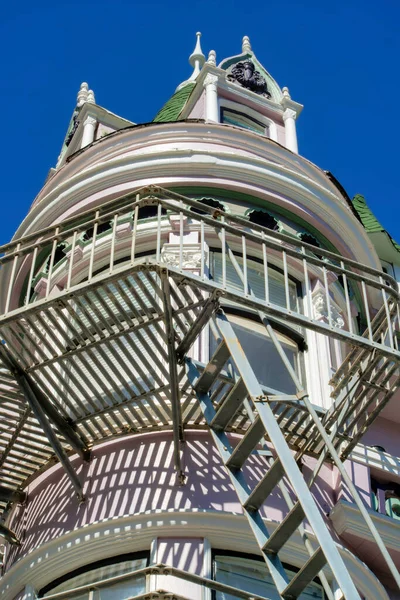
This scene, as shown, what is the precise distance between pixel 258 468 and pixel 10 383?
2440 mm

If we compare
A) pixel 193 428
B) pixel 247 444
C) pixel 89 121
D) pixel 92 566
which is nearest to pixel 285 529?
pixel 247 444

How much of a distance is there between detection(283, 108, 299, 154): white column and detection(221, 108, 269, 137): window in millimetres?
318

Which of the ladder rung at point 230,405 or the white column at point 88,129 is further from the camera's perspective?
the white column at point 88,129

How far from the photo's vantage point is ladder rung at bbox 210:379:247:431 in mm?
9977

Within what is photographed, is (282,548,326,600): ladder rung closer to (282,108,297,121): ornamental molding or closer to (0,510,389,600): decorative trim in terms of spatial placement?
(0,510,389,600): decorative trim

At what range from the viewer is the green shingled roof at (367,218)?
761 inches

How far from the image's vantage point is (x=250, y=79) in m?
18.8

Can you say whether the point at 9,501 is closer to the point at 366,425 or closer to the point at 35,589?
the point at 35,589

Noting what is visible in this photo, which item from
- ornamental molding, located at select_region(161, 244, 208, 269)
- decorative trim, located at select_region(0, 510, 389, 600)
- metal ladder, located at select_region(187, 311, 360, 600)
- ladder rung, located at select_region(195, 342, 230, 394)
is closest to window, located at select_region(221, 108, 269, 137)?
ornamental molding, located at select_region(161, 244, 208, 269)

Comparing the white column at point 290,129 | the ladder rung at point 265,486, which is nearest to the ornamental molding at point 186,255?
the ladder rung at point 265,486

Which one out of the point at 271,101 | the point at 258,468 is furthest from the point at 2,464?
the point at 271,101

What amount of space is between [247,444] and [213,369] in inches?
41.5

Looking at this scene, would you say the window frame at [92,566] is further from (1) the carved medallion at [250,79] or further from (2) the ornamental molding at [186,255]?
(1) the carved medallion at [250,79]

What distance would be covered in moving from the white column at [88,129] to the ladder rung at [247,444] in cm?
986
